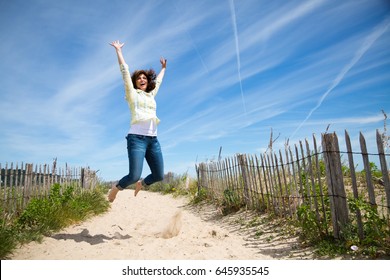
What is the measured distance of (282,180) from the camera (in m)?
5.03

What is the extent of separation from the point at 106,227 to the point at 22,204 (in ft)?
6.33

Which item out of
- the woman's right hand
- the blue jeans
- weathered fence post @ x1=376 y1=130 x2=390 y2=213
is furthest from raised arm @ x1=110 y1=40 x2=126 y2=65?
weathered fence post @ x1=376 y1=130 x2=390 y2=213

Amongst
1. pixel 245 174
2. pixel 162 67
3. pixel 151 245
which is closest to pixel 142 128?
pixel 162 67

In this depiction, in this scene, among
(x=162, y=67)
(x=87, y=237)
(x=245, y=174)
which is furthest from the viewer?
(x=245, y=174)

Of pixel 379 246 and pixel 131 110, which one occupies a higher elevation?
pixel 131 110

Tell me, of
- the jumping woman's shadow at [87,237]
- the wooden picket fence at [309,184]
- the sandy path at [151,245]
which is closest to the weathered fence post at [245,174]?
the wooden picket fence at [309,184]

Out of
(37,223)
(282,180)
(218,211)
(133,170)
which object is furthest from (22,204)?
(282,180)

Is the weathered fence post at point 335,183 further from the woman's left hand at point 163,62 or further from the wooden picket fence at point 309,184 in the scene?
the woman's left hand at point 163,62

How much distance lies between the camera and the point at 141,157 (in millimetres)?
3814

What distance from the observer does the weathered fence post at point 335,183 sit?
3354 mm

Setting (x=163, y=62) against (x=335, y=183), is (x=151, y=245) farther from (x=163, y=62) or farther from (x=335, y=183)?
(x=163, y=62)

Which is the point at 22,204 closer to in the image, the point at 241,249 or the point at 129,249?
the point at 129,249

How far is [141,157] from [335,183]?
2423 mm

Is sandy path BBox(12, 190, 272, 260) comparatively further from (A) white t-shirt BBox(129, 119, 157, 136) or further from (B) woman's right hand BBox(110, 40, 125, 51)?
(B) woman's right hand BBox(110, 40, 125, 51)
